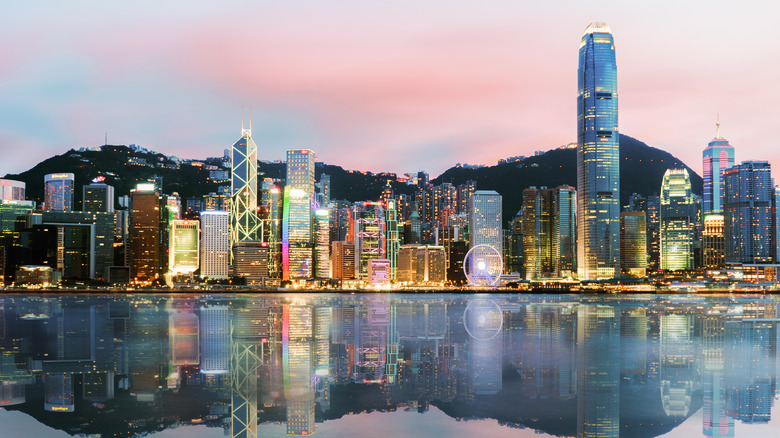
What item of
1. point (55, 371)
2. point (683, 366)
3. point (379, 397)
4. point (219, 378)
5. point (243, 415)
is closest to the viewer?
point (243, 415)

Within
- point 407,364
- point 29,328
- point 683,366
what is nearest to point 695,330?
point 683,366

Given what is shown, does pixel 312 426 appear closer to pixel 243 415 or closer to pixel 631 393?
pixel 243 415

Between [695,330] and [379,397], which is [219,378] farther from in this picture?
[695,330]

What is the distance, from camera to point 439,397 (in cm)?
2389

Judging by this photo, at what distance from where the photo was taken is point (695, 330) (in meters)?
53.9

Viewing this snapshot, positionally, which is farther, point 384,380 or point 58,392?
point 384,380

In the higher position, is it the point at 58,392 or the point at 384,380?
the point at 58,392

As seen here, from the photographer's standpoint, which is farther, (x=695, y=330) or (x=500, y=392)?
(x=695, y=330)

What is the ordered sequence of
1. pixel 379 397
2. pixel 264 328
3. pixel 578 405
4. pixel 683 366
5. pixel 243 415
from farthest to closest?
pixel 264 328 → pixel 683 366 → pixel 379 397 → pixel 578 405 → pixel 243 415

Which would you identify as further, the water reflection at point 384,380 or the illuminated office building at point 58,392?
the illuminated office building at point 58,392

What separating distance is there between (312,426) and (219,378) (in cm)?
927

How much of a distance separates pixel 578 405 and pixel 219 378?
1460 cm

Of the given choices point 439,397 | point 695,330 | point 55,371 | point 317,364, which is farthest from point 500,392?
point 695,330

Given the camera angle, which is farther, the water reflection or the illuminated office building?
the illuminated office building
